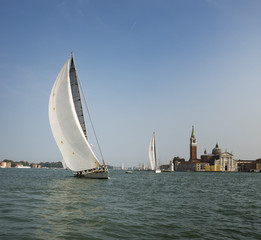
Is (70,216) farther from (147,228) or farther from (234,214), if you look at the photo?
(234,214)

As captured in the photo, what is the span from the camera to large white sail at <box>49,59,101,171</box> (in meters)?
37.7

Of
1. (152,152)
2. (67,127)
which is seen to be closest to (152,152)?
(152,152)

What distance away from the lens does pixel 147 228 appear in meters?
11.4

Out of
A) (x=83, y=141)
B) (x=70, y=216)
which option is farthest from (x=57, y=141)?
(x=70, y=216)

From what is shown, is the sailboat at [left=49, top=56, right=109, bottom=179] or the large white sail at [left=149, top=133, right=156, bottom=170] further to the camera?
the large white sail at [left=149, top=133, right=156, bottom=170]

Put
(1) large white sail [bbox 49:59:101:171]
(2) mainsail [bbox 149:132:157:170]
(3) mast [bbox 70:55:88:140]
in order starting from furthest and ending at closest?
(2) mainsail [bbox 149:132:157:170] < (3) mast [bbox 70:55:88:140] < (1) large white sail [bbox 49:59:101:171]

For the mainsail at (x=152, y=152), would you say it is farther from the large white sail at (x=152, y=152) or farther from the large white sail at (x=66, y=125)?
the large white sail at (x=66, y=125)

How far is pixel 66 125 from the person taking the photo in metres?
37.7

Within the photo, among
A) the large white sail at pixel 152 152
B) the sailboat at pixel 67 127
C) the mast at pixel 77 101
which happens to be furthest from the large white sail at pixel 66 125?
the large white sail at pixel 152 152

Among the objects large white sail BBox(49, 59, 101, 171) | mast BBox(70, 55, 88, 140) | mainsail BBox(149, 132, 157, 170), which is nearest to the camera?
large white sail BBox(49, 59, 101, 171)

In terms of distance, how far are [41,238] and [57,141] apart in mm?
29815

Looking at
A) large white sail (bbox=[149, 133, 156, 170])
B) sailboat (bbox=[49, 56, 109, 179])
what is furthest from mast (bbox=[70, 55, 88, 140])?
large white sail (bbox=[149, 133, 156, 170])

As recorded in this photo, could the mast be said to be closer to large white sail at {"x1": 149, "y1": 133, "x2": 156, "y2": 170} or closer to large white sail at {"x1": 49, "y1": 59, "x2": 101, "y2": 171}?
large white sail at {"x1": 49, "y1": 59, "x2": 101, "y2": 171}

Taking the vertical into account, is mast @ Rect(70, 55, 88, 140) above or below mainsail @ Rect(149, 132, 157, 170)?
above
